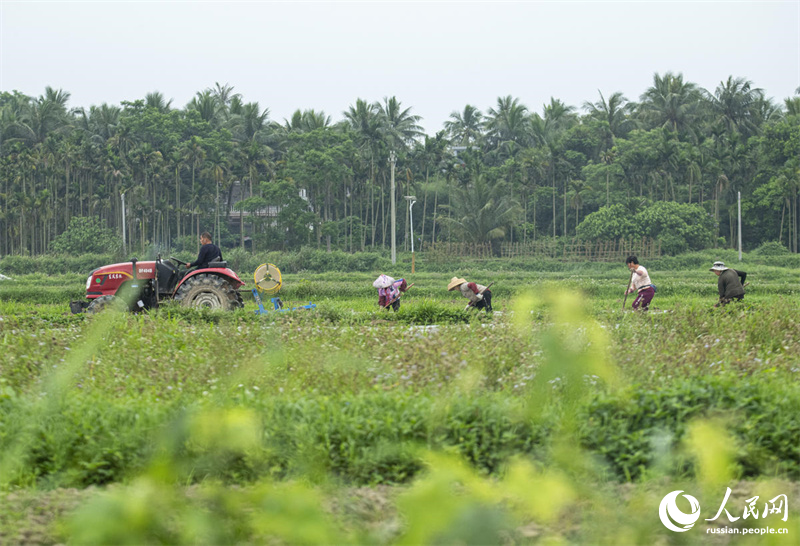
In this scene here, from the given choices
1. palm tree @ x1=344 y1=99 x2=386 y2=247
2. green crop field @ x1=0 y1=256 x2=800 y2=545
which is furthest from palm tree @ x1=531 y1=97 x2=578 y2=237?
green crop field @ x1=0 y1=256 x2=800 y2=545

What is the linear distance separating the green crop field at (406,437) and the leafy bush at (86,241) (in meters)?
48.8

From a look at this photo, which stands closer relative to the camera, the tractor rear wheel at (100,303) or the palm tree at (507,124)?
the tractor rear wheel at (100,303)

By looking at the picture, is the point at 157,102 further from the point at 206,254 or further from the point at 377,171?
the point at 206,254

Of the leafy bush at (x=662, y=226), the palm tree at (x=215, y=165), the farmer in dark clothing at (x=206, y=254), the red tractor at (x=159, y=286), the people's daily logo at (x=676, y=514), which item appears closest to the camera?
the people's daily logo at (x=676, y=514)

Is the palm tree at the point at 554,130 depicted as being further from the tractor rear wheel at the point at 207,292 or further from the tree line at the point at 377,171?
the tractor rear wheel at the point at 207,292

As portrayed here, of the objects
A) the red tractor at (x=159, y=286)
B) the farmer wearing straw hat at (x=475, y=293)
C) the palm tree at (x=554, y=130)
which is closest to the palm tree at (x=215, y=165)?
the palm tree at (x=554, y=130)

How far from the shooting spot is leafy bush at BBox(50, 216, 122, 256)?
55.0m

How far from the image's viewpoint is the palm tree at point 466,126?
73.0 meters

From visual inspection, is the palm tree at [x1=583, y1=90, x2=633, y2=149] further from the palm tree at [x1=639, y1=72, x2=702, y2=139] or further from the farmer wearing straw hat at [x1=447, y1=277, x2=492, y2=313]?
the farmer wearing straw hat at [x1=447, y1=277, x2=492, y2=313]

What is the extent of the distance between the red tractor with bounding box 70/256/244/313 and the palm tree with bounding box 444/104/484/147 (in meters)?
59.7

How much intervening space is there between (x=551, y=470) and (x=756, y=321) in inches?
260

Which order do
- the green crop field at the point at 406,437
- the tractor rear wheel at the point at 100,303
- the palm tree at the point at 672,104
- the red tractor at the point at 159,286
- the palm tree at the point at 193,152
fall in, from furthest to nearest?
the palm tree at the point at 672,104 < the palm tree at the point at 193,152 < the red tractor at the point at 159,286 < the tractor rear wheel at the point at 100,303 < the green crop field at the point at 406,437

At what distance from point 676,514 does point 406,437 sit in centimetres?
191

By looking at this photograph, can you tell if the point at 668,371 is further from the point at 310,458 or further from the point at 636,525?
the point at 636,525
